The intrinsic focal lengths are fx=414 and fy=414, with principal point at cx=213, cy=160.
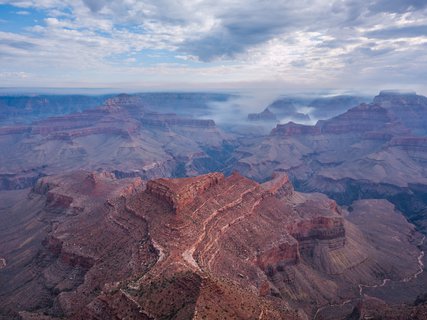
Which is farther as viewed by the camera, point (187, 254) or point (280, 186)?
point (280, 186)

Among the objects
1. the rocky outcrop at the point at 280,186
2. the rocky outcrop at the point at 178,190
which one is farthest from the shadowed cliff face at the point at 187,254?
the rocky outcrop at the point at 280,186

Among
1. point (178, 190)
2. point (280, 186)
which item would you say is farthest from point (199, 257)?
point (280, 186)

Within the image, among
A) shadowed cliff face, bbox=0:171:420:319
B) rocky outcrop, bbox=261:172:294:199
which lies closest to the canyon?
shadowed cliff face, bbox=0:171:420:319

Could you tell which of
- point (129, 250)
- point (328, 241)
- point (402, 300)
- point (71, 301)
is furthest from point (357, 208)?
point (71, 301)

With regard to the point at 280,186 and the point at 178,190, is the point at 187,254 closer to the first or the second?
the point at 178,190

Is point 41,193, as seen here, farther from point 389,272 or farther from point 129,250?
point 389,272

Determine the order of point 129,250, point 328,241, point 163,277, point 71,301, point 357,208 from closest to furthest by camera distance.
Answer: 1. point 163,277
2. point 71,301
3. point 129,250
4. point 328,241
5. point 357,208

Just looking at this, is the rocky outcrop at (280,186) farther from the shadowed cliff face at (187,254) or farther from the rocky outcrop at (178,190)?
the rocky outcrop at (178,190)

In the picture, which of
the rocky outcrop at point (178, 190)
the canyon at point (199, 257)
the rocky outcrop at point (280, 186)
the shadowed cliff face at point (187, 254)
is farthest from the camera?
the rocky outcrop at point (280, 186)
